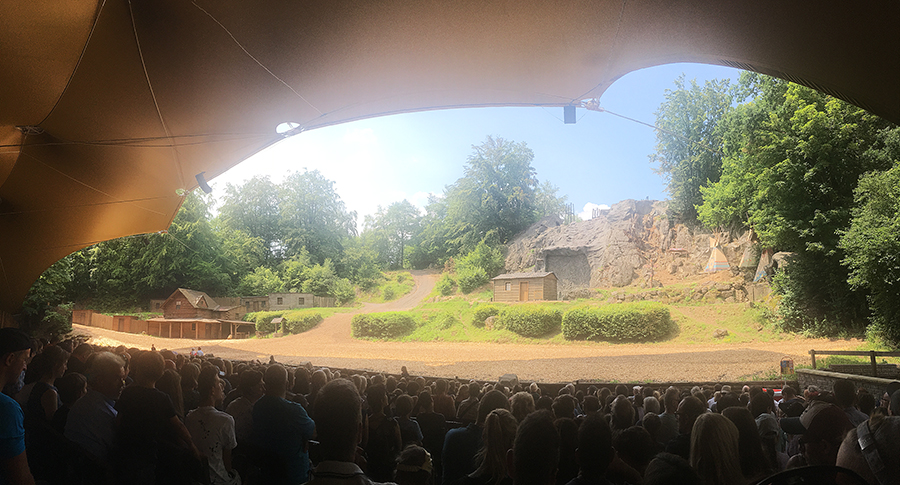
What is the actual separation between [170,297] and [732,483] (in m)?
33.1

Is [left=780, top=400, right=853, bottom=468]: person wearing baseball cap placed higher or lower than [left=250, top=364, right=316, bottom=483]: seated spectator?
higher

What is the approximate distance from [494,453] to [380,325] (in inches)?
1130

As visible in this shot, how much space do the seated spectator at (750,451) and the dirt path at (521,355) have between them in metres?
14.6

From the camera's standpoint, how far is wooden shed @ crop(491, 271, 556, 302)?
34.1m

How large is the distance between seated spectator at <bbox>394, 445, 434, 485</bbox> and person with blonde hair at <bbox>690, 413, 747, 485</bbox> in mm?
1159

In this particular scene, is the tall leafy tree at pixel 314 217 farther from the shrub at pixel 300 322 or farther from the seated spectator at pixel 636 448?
the seated spectator at pixel 636 448

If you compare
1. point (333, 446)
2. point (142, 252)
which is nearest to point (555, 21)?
point (333, 446)

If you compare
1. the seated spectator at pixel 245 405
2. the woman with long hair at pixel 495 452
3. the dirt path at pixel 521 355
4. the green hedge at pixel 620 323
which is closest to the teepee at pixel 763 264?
the dirt path at pixel 521 355

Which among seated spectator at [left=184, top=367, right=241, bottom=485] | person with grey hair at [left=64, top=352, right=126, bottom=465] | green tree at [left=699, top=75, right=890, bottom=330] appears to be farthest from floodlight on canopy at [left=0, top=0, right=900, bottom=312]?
green tree at [left=699, top=75, right=890, bottom=330]

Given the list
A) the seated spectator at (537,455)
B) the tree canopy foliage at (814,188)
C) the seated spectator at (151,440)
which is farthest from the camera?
the tree canopy foliage at (814,188)

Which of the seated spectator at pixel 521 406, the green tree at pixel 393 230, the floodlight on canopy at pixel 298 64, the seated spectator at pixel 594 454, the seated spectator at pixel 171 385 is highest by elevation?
the green tree at pixel 393 230

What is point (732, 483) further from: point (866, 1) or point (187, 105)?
point (187, 105)

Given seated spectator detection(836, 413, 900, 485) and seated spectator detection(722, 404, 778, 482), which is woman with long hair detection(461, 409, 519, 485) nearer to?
seated spectator detection(722, 404, 778, 482)

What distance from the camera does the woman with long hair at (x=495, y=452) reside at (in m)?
2.07
